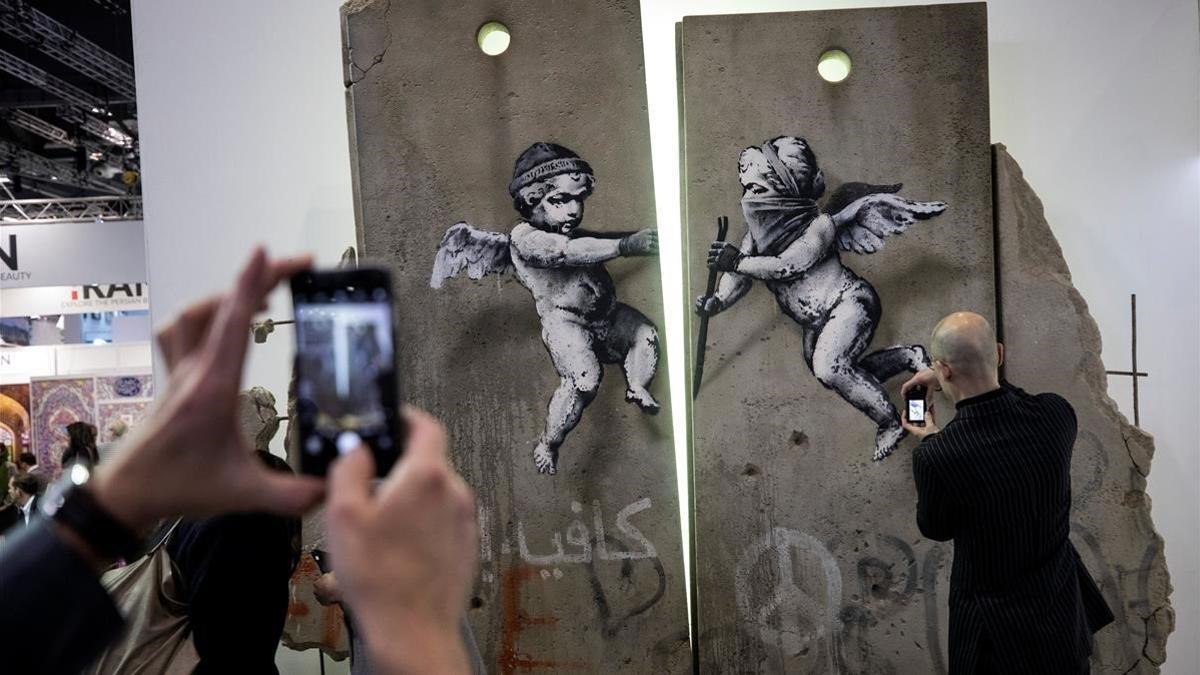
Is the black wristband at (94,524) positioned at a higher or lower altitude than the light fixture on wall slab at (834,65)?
lower

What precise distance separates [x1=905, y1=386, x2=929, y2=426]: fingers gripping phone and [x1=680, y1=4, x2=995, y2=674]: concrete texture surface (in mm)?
209

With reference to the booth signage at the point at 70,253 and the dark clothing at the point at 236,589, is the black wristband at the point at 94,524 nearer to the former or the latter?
the dark clothing at the point at 236,589

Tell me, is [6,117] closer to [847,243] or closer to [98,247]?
[98,247]

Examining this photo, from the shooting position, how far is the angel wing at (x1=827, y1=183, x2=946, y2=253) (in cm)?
382

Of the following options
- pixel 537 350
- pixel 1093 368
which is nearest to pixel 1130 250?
pixel 1093 368

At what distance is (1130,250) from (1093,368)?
71cm

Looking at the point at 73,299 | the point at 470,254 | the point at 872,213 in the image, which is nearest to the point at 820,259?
the point at 872,213

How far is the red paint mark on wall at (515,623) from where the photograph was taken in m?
3.75

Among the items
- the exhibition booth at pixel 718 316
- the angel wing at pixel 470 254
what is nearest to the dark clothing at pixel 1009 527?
the exhibition booth at pixel 718 316

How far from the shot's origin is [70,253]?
31.7 feet

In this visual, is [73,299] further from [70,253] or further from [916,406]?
[916,406]

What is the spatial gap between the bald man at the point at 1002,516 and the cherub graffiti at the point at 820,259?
2.96 feet

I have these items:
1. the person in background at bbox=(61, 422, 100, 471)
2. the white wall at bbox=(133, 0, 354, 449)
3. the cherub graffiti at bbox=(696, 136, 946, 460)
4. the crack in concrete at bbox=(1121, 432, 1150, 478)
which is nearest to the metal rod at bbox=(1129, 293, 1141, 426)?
the crack in concrete at bbox=(1121, 432, 1150, 478)

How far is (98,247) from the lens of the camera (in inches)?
382
